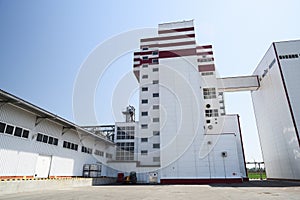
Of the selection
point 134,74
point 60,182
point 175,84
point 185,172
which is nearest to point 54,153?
point 60,182

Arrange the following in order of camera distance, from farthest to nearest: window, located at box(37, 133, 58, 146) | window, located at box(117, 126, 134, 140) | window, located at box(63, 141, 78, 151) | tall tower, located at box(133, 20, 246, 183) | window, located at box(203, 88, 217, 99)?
window, located at box(117, 126, 134, 140), window, located at box(203, 88, 217, 99), tall tower, located at box(133, 20, 246, 183), window, located at box(63, 141, 78, 151), window, located at box(37, 133, 58, 146)

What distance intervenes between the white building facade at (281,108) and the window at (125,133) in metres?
18.8

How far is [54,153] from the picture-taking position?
50.1 feet

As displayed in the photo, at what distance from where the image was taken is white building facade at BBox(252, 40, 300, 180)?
66.5ft

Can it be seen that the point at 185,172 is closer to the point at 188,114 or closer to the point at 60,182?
the point at 188,114

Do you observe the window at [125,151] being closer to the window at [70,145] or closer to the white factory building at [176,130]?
the white factory building at [176,130]

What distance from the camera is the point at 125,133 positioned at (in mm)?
29656

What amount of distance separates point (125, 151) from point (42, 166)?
612 inches

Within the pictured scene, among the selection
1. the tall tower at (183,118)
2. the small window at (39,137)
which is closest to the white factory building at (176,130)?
the small window at (39,137)

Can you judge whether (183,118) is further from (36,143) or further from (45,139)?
(36,143)

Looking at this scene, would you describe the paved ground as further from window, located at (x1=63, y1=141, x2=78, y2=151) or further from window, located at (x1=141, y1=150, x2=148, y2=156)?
window, located at (x1=141, y1=150, x2=148, y2=156)

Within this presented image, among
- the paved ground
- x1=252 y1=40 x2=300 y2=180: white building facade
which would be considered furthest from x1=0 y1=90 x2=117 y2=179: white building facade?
x1=252 y1=40 x2=300 y2=180: white building facade

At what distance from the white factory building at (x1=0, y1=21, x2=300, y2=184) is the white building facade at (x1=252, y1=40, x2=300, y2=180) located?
10 cm

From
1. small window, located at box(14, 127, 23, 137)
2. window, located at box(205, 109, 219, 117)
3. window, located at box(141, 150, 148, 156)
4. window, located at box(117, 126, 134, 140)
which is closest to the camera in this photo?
small window, located at box(14, 127, 23, 137)
